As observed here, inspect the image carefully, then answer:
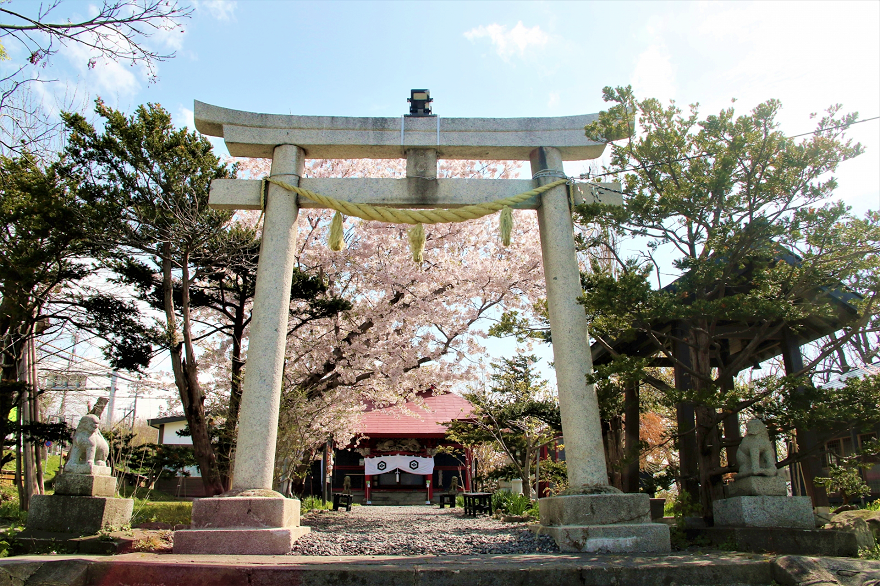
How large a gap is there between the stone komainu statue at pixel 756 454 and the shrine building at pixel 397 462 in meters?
14.0

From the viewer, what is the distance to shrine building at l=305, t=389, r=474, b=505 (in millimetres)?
19719

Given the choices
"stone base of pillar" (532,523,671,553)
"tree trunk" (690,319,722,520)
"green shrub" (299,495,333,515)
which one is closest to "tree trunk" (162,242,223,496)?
"green shrub" (299,495,333,515)

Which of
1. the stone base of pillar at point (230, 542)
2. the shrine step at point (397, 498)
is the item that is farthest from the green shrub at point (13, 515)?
the shrine step at point (397, 498)

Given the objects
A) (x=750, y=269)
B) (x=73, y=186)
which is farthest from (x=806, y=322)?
(x=73, y=186)

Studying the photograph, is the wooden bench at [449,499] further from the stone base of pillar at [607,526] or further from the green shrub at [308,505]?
the stone base of pillar at [607,526]

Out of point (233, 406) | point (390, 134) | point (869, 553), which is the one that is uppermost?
point (390, 134)

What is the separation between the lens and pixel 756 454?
5684 millimetres

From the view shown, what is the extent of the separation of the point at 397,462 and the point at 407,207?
592 inches

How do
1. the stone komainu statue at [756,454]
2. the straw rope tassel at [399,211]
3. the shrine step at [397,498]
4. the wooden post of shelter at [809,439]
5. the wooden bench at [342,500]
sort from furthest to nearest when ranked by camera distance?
the shrine step at [397,498], the wooden bench at [342,500], the wooden post of shelter at [809,439], the straw rope tassel at [399,211], the stone komainu statue at [756,454]

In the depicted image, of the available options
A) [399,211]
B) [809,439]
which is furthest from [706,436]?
[399,211]

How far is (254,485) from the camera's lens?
18.2ft

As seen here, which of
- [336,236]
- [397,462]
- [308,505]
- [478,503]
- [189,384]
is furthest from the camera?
[397,462]

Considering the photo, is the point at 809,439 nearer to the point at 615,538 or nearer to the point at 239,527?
the point at 615,538

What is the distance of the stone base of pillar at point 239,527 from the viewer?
16.5 ft
